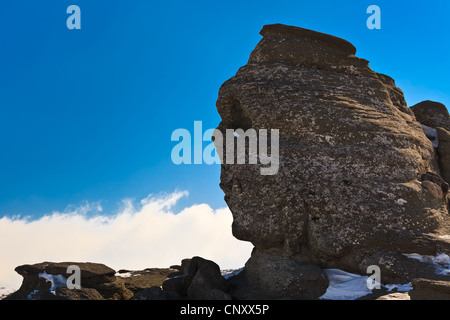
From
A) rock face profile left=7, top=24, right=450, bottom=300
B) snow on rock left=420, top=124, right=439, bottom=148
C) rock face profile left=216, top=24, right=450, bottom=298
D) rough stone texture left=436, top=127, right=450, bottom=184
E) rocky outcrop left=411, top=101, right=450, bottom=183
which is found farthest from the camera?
snow on rock left=420, top=124, right=439, bottom=148

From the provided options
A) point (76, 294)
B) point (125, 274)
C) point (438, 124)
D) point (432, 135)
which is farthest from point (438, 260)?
point (125, 274)

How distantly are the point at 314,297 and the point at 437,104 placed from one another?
1361cm

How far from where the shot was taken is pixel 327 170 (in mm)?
14094

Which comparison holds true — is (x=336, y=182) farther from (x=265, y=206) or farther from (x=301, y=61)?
(x=301, y=61)

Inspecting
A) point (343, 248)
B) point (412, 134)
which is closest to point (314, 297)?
point (343, 248)

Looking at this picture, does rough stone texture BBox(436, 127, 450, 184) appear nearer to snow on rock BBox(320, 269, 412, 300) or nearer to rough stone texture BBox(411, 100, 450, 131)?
rough stone texture BBox(411, 100, 450, 131)

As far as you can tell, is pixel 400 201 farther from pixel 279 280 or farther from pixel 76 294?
pixel 76 294

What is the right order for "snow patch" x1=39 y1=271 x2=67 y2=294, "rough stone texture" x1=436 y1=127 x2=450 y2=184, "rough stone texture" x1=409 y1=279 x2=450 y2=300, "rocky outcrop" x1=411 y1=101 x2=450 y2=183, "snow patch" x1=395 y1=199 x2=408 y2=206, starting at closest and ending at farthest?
"rough stone texture" x1=409 y1=279 x2=450 y2=300 < "snow patch" x1=395 y1=199 x2=408 y2=206 < "snow patch" x1=39 y1=271 x2=67 y2=294 < "rough stone texture" x1=436 y1=127 x2=450 y2=184 < "rocky outcrop" x1=411 y1=101 x2=450 y2=183

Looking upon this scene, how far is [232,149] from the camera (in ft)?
49.4

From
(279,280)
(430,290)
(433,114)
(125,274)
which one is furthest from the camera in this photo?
(433,114)

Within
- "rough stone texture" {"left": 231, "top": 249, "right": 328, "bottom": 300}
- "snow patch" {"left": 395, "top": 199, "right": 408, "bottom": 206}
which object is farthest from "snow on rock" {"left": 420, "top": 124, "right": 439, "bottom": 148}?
"rough stone texture" {"left": 231, "top": 249, "right": 328, "bottom": 300}

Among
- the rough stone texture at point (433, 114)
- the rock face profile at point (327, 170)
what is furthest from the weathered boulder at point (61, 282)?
the rough stone texture at point (433, 114)

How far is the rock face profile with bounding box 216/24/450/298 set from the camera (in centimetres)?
1304

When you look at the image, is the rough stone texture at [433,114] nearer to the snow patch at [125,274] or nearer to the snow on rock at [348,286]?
the snow on rock at [348,286]
